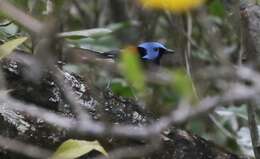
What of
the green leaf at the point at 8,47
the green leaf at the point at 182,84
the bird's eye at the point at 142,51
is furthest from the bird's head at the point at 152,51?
the green leaf at the point at 182,84

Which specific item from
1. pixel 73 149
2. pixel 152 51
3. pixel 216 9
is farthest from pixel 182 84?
pixel 152 51

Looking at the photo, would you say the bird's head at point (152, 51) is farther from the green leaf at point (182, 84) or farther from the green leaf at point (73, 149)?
the green leaf at point (182, 84)

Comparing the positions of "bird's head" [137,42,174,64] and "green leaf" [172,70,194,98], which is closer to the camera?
"green leaf" [172,70,194,98]

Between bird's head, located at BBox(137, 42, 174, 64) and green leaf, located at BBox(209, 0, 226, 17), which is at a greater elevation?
green leaf, located at BBox(209, 0, 226, 17)

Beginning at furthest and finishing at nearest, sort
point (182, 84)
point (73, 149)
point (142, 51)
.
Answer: point (142, 51) → point (73, 149) → point (182, 84)

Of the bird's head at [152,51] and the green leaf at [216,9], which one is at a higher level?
the green leaf at [216,9]

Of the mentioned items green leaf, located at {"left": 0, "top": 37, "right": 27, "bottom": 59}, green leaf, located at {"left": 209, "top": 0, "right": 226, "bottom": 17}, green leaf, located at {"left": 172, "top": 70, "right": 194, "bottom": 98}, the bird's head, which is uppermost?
green leaf, located at {"left": 172, "top": 70, "right": 194, "bottom": 98}

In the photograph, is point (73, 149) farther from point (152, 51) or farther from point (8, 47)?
point (152, 51)

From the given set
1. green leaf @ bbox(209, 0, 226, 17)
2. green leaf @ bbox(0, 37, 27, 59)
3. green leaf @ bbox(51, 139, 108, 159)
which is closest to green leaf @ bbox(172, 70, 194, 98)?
green leaf @ bbox(51, 139, 108, 159)

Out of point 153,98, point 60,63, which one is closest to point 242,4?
point 60,63

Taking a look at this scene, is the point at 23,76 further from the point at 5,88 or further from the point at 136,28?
the point at 136,28

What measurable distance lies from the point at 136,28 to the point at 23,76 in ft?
8.94

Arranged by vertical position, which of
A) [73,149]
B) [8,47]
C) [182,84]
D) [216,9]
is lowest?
[216,9]

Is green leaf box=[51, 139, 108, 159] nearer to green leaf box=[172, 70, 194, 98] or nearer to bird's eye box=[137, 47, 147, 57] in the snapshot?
green leaf box=[172, 70, 194, 98]
